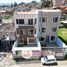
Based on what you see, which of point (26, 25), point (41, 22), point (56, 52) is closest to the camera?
point (56, 52)

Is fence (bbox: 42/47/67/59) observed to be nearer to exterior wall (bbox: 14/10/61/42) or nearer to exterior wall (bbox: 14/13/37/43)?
exterior wall (bbox: 14/10/61/42)

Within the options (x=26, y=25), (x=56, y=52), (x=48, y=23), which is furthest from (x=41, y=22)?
(x=56, y=52)

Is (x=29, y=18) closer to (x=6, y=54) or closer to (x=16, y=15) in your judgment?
(x=16, y=15)

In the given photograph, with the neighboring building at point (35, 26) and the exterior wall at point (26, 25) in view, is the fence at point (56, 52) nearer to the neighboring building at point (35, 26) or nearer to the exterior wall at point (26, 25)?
the neighboring building at point (35, 26)

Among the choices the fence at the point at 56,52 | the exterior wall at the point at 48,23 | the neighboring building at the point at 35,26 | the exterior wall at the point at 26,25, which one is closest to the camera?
the fence at the point at 56,52

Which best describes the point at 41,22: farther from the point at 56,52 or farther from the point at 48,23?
the point at 56,52

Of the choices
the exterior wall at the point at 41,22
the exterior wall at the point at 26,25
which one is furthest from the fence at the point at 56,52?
the exterior wall at the point at 26,25

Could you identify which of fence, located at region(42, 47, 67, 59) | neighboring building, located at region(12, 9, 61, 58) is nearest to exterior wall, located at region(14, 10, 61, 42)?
neighboring building, located at region(12, 9, 61, 58)

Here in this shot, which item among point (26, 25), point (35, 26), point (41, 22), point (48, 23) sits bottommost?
point (35, 26)
